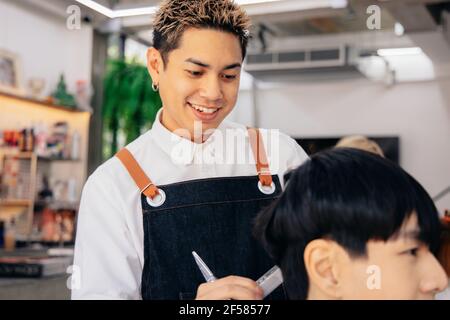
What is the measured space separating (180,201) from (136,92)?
0.88 m

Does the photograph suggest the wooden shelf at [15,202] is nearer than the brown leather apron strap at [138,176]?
Result: No

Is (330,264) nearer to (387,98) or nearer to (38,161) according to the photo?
(38,161)

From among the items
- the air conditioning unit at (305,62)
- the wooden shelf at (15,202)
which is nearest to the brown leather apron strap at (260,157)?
the wooden shelf at (15,202)

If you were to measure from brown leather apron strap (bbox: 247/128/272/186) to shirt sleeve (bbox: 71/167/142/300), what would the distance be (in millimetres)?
281

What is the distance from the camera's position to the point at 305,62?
570cm

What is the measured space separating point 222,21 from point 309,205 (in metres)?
0.46

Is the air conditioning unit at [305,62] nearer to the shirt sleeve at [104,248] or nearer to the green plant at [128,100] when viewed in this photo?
the green plant at [128,100]

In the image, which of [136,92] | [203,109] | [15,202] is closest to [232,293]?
[203,109]

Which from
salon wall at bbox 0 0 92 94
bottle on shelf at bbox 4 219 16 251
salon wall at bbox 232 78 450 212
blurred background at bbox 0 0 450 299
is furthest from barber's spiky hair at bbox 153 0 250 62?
salon wall at bbox 232 78 450 212

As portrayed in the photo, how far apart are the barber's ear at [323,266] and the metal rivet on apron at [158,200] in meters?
0.40

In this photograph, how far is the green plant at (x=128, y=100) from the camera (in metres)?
1.70

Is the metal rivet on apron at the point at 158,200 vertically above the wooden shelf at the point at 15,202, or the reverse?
the wooden shelf at the point at 15,202

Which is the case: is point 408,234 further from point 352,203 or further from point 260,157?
point 260,157
